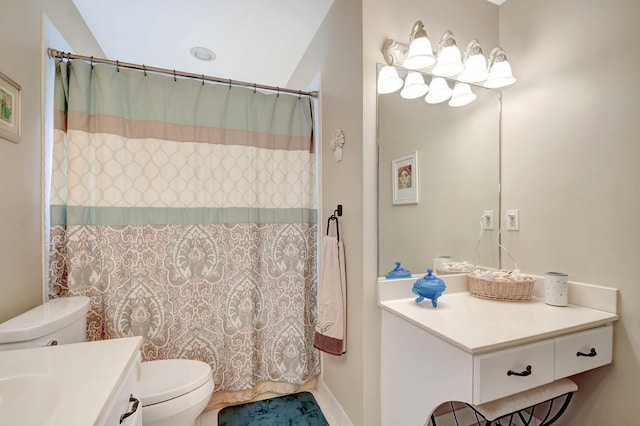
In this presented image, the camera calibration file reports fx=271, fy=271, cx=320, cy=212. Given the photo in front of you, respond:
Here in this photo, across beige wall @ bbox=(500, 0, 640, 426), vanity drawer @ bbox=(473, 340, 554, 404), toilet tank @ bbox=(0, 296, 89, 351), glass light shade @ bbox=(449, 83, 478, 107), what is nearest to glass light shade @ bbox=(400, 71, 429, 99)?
glass light shade @ bbox=(449, 83, 478, 107)

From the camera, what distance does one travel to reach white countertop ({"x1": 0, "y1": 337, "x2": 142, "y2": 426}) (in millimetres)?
592

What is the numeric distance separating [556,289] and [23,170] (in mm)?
2522

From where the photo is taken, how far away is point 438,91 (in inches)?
59.5

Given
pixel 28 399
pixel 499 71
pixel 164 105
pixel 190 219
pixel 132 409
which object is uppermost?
pixel 499 71

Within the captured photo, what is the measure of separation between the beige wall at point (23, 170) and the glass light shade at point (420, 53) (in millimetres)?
1746

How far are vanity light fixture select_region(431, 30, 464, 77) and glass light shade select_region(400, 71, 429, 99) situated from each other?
0.09 meters

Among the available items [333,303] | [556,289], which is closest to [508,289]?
[556,289]

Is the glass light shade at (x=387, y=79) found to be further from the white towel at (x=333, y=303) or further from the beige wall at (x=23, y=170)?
the beige wall at (x=23, y=170)

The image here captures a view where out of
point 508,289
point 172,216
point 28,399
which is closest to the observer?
point 28,399

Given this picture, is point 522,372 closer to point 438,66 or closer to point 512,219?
point 512,219

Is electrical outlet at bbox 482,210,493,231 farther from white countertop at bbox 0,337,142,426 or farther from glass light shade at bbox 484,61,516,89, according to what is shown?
white countertop at bbox 0,337,142,426

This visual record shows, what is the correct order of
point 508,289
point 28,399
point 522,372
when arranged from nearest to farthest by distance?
point 28,399 < point 522,372 < point 508,289

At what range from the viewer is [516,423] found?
4.87 feet

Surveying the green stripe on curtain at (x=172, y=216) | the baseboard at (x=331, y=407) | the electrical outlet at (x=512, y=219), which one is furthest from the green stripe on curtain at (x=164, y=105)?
the baseboard at (x=331, y=407)
